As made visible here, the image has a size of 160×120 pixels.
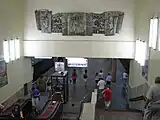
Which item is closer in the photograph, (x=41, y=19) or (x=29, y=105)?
(x=29, y=105)

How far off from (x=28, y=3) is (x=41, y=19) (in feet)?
3.17

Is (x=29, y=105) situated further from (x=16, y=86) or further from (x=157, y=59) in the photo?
(x=157, y=59)

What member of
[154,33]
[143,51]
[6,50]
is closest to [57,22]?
[6,50]

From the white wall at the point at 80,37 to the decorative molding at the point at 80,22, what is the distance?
0.21 meters

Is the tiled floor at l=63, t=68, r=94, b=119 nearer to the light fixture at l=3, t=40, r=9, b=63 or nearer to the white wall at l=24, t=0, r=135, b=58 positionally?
the white wall at l=24, t=0, r=135, b=58

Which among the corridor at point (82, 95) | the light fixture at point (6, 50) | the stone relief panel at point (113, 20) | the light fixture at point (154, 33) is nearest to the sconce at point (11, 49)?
the light fixture at point (6, 50)

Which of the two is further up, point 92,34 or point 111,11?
point 111,11

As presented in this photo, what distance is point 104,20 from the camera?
1134cm

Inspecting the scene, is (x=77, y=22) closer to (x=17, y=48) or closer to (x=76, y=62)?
(x=17, y=48)

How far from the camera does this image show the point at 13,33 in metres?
10.7

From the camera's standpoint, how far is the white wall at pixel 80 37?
1138 cm

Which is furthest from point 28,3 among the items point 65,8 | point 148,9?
point 148,9

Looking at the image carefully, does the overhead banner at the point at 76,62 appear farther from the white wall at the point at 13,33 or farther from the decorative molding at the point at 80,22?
the decorative molding at the point at 80,22

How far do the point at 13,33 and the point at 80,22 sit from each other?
2.90 metres
